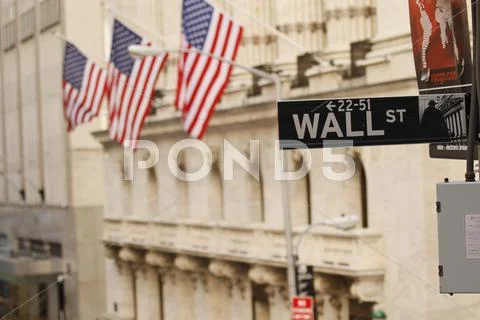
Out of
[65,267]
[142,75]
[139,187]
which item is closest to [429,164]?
[142,75]

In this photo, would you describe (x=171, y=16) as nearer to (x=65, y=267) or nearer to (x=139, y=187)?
(x=139, y=187)

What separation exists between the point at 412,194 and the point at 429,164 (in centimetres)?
94

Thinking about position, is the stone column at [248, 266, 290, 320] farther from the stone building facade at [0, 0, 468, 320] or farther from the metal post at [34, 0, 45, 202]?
the metal post at [34, 0, 45, 202]

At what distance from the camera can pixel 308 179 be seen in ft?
71.1

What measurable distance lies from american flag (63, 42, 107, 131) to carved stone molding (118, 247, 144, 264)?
9.94 feet

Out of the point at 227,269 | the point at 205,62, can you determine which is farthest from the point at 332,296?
the point at 205,62

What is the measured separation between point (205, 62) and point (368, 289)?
4.71 m

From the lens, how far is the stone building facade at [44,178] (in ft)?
102

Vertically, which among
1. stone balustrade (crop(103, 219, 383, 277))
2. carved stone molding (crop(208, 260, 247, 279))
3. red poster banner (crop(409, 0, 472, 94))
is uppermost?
red poster banner (crop(409, 0, 472, 94))

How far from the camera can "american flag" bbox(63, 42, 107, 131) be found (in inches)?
1056

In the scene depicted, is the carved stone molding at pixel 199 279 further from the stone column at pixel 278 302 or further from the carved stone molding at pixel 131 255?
the carved stone molding at pixel 131 255

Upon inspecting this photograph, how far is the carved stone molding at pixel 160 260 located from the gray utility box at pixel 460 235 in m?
17.5

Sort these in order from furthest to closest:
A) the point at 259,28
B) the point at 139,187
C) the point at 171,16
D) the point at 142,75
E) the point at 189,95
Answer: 1. the point at 139,187
2. the point at 171,16
3. the point at 259,28
4. the point at 142,75
5. the point at 189,95

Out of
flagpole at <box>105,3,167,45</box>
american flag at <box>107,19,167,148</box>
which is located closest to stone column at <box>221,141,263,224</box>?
american flag at <box>107,19,167,148</box>
